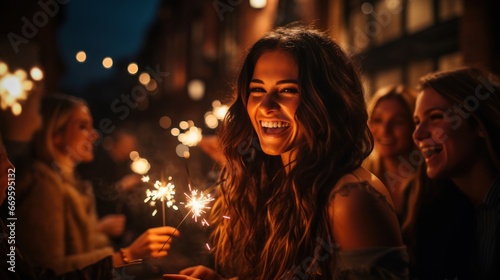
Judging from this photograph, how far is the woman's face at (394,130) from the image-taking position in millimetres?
3998

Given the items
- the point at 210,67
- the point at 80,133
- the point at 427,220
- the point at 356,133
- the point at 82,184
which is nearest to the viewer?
the point at 356,133

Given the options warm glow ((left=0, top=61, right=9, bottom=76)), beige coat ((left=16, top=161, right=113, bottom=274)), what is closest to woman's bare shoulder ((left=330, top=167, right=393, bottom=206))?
beige coat ((left=16, top=161, right=113, bottom=274))

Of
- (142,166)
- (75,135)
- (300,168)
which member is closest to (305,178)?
(300,168)

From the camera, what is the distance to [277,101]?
2.50 m

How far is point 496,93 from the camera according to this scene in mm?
2969

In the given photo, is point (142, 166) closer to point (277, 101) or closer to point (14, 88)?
point (14, 88)

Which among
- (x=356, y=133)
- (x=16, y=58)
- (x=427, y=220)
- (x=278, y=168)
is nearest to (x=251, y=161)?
(x=278, y=168)

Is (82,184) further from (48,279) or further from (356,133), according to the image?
(356,133)

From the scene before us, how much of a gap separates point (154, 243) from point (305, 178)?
1030mm

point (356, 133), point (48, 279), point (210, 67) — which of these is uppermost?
point (210, 67)

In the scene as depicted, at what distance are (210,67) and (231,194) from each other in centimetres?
1574

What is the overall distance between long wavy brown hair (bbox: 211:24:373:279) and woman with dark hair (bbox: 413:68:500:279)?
0.69 m

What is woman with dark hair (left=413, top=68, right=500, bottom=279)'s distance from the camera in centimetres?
284

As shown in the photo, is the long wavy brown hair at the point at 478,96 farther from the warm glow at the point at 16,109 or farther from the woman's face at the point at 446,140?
the warm glow at the point at 16,109
